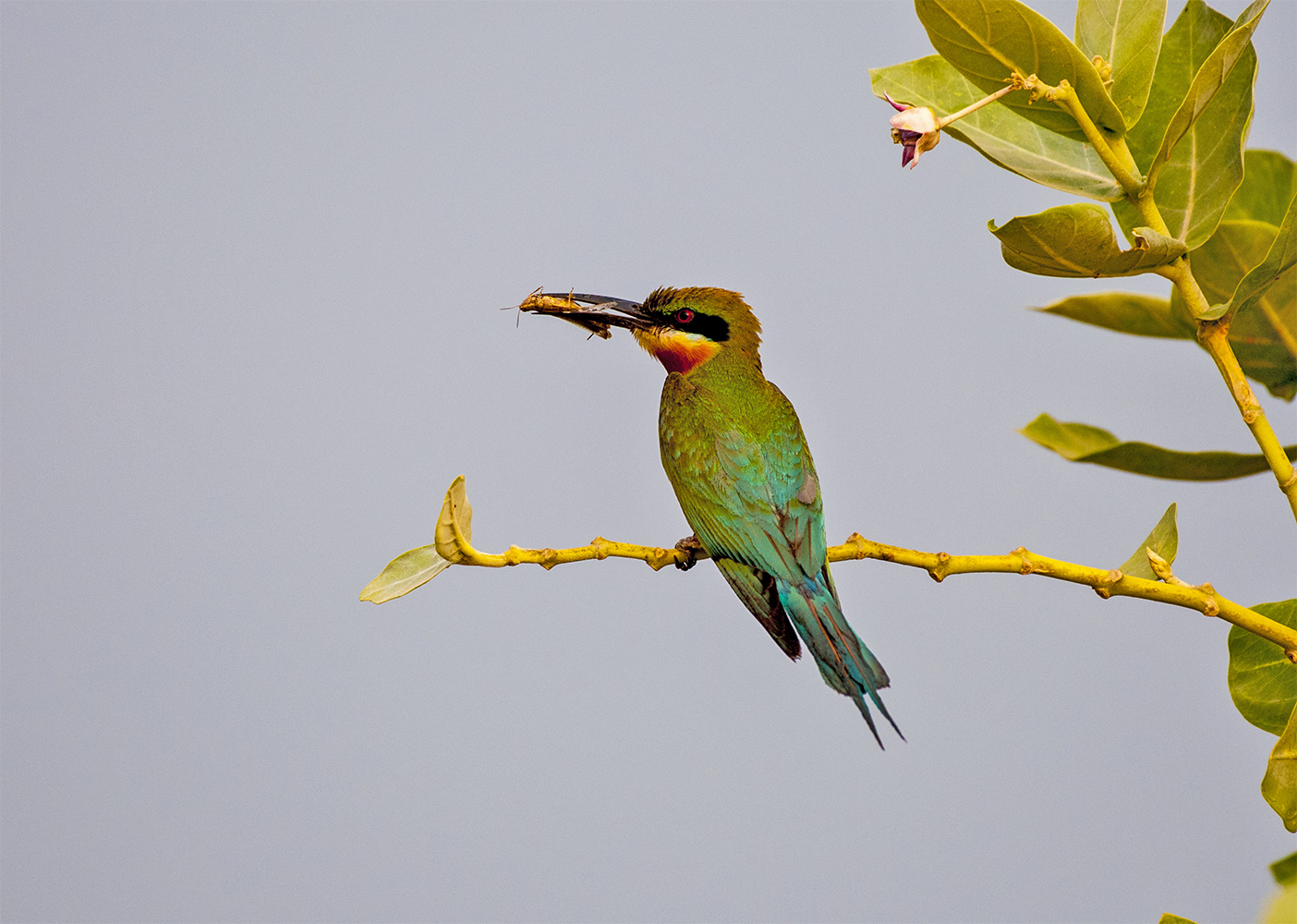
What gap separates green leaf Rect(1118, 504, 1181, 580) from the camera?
2.59 feet

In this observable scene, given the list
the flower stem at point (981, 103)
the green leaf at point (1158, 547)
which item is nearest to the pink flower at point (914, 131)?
the flower stem at point (981, 103)

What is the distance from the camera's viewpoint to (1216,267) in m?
0.95

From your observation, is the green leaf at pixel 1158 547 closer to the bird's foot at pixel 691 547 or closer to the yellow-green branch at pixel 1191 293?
the yellow-green branch at pixel 1191 293

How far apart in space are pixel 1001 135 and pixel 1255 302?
0.80ft

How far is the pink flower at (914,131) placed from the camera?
70 cm

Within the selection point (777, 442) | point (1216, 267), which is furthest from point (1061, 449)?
point (777, 442)

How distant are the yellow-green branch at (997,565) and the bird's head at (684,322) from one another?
504 millimetres

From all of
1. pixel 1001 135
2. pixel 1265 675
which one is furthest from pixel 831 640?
pixel 1001 135

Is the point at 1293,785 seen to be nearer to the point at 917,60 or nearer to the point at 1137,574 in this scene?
the point at 1137,574

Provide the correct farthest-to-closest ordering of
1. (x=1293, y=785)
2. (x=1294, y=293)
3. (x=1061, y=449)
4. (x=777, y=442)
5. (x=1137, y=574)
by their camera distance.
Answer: (x=777, y=442)
(x=1061, y=449)
(x=1294, y=293)
(x=1137, y=574)
(x=1293, y=785)

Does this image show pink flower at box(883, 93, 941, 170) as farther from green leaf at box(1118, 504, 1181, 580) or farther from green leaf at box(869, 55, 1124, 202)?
green leaf at box(1118, 504, 1181, 580)

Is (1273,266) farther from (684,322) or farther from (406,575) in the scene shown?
(684,322)

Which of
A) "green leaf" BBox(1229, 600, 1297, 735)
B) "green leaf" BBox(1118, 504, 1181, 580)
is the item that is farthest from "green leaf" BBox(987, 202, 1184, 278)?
"green leaf" BBox(1229, 600, 1297, 735)

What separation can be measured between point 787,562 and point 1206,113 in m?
0.51
